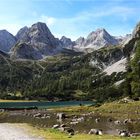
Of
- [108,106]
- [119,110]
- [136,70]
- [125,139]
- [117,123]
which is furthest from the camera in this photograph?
[136,70]

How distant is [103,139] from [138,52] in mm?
79785

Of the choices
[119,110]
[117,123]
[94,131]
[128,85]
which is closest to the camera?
[94,131]

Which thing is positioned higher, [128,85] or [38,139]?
[128,85]

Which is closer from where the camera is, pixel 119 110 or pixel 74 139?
pixel 74 139

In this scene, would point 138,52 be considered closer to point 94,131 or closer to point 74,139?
point 94,131

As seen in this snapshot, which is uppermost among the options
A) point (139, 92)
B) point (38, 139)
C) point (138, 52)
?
point (138, 52)

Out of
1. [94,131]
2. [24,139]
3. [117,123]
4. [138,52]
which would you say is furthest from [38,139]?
[138,52]

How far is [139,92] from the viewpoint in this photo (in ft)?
395

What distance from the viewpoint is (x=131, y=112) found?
94.2 metres

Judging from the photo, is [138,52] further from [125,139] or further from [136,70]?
[125,139]

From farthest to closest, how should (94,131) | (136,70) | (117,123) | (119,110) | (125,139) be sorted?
(136,70), (119,110), (117,123), (94,131), (125,139)

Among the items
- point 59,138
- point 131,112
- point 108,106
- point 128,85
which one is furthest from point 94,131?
point 128,85

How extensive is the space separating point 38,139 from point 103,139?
7.43 metres

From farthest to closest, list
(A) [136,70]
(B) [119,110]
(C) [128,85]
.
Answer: (C) [128,85]
(A) [136,70]
(B) [119,110]
